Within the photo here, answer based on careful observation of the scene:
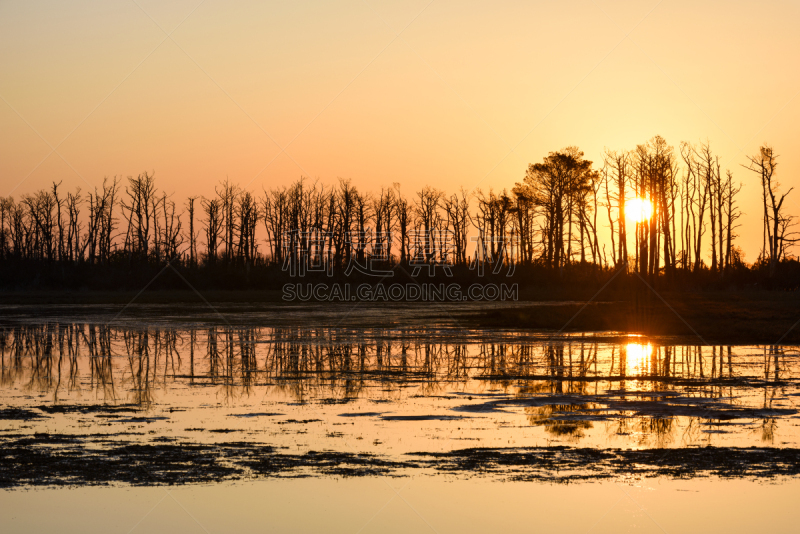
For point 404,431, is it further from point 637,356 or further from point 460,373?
point 637,356

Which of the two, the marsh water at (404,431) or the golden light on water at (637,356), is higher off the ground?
the golden light on water at (637,356)

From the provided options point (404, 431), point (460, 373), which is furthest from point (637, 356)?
point (404, 431)

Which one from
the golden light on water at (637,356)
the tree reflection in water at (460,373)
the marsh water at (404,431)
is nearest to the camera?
the marsh water at (404,431)

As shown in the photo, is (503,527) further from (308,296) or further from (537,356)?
(308,296)

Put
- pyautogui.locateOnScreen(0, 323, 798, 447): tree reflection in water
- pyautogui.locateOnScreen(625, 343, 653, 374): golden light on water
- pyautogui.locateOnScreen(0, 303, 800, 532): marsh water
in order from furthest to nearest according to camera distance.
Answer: pyautogui.locateOnScreen(625, 343, 653, 374): golden light on water → pyautogui.locateOnScreen(0, 323, 798, 447): tree reflection in water → pyautogui.locateOnScreen(0, 303, 800, 532): marsh water

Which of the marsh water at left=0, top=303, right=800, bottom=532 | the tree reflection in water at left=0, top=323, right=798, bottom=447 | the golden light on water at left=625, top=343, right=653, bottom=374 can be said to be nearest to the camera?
the marsh water at left=0, top=303, right=800, bottom=532

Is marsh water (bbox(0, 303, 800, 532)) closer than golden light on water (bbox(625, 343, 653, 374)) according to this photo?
Yes

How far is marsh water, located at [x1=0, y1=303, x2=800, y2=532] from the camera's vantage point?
8.20 m

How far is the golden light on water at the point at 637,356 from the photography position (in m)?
18.8

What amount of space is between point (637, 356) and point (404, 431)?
11965 mm

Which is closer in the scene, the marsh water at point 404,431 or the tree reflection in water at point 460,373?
the marsh water at point 404,431

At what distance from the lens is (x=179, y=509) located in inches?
312

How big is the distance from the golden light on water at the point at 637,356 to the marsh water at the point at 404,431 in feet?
0.37

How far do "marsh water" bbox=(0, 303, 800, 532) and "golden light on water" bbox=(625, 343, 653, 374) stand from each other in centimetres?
11
